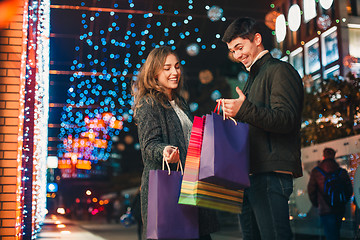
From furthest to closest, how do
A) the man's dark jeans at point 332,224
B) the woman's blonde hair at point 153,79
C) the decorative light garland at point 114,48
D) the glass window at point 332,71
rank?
the glass window at point 332,71 < the decorative light garland at point 114,48 < the man's dark jeans at point 332,224 < the woman's blonde hair at point 153,79

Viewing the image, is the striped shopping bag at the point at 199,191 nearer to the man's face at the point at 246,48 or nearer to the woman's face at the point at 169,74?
the man's face at the point at 246,48

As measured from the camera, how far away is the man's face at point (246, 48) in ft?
8.93

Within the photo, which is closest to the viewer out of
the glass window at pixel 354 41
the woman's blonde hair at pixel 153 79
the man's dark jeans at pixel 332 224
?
the woman's blonde hair at pixel 153 79

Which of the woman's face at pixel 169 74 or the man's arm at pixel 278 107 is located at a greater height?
the woman's face at pixel 169 74

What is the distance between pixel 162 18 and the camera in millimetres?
10789

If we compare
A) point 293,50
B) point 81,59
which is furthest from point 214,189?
point 293,50

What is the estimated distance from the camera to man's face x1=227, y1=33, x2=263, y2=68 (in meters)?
2.72

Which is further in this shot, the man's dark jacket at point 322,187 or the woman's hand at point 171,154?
the man's dark jacket at point 322,187

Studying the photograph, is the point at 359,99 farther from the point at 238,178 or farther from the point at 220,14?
the point at 238,178

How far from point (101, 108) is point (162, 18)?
701cm

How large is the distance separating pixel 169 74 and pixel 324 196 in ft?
16.3

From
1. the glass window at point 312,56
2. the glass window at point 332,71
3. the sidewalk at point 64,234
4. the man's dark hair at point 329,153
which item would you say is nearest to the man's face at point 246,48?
the man's dark hair at point 329,153

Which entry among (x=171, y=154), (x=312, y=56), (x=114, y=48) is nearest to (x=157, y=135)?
(x=171, y=154)

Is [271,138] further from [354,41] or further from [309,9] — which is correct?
[309,9]
